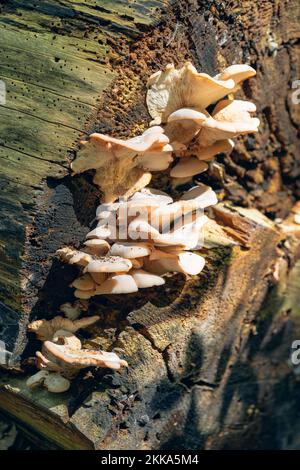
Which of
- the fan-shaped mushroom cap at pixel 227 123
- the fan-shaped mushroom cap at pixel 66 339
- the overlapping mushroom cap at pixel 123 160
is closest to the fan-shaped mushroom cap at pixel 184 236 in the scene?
the overlapping mushroom cap at pixel 123 160

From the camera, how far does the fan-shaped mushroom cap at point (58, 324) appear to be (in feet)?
10.2

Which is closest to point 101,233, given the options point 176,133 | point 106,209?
point 106,209

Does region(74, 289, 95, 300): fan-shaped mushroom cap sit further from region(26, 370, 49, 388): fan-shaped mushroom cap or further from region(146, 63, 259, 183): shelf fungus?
region(146, 63, 259, 183): shelf fungus

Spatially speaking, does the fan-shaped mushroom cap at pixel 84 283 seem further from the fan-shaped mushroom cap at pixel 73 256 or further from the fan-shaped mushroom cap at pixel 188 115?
the fan-shaped mushroom cap at pixel 188 115

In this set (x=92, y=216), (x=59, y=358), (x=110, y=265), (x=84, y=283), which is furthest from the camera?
(x=92, y=216)

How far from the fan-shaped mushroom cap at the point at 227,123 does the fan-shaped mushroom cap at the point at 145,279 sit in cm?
87

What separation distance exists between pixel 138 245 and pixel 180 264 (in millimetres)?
300

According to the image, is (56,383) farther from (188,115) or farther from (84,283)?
(188,115)

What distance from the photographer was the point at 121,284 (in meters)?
2.82

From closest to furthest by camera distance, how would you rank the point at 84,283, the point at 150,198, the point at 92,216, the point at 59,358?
the point at 59,358 → the point at 150,198 → the point at 84,283 → the point at 92,216

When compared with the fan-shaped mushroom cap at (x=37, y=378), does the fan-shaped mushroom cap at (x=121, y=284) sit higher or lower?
higher

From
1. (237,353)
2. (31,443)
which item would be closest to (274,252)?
(237,353)

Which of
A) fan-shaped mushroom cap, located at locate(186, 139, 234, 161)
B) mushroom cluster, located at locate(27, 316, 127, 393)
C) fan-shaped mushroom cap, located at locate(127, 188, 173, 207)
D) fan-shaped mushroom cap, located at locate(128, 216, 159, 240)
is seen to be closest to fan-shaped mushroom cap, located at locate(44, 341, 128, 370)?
mushroom cluster, located at locate(27, 316, 127, 393)

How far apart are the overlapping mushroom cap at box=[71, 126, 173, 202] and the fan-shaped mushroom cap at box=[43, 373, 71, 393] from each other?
109 cm
